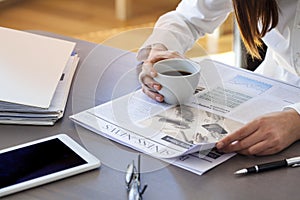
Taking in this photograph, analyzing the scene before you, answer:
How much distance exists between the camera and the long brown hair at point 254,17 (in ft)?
3.92

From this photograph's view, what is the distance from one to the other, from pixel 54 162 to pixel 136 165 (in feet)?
0.41

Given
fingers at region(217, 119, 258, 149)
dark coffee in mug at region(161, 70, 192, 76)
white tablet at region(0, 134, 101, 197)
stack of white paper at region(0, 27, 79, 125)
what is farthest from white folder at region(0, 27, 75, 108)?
fingers at region(217, 119, 258, 149)

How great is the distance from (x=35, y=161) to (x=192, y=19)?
64cm

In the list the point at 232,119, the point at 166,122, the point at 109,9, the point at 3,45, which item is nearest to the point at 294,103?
the point at 232,119

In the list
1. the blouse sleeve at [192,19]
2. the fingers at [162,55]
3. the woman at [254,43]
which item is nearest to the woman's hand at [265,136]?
the woman at [254,43]

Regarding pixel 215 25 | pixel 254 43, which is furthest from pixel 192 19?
pixel 254 43

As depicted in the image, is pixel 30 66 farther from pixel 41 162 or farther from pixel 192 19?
pixel 192 19

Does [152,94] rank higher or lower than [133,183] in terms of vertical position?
higher

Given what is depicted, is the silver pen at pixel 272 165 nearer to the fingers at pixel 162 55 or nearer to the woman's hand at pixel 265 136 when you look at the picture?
the woman's hand at pixel 265 136

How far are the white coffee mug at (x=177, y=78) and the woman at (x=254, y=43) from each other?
0.05 ft

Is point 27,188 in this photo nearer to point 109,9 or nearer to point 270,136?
point 270,136

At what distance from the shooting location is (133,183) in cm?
84

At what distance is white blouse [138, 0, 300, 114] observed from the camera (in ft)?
4.16

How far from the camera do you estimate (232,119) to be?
1.04 metres
